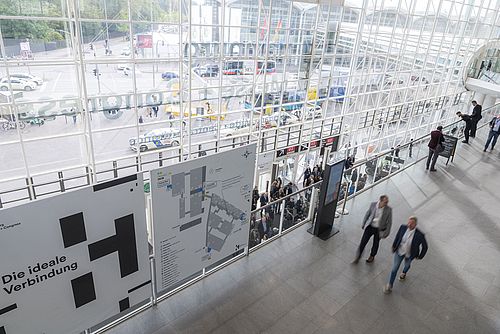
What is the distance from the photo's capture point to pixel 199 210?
4520 mm

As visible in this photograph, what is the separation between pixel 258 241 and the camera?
600cm

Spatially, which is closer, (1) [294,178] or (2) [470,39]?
(1) [294,178]

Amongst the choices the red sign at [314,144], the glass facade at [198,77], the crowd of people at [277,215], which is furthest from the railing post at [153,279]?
the red sign at [314,144]

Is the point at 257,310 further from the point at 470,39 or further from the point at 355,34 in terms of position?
the point at 470,39

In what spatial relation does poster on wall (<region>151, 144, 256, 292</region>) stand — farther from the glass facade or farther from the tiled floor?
the glass facade

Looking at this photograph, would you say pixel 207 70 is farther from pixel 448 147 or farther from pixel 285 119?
pixel 448 147

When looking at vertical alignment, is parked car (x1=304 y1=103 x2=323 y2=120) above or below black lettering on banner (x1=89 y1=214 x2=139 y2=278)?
below

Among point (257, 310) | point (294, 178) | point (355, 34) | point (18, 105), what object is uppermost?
point (355, 34)

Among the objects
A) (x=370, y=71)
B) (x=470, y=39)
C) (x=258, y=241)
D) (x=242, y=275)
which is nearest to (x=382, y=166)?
(x=258, y=241)

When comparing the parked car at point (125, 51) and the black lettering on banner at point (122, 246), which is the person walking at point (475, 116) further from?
the black lettering on banner at point (122, 246)

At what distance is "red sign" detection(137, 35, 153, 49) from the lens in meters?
10.3

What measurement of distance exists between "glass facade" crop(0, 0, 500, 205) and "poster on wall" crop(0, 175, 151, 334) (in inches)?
234

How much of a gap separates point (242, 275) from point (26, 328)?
281 centimetres

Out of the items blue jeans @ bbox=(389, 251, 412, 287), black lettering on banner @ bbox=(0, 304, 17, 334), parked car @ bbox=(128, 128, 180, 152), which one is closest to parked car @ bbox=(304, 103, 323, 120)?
parked car @ bbox=(128, 128, 180, 152)
